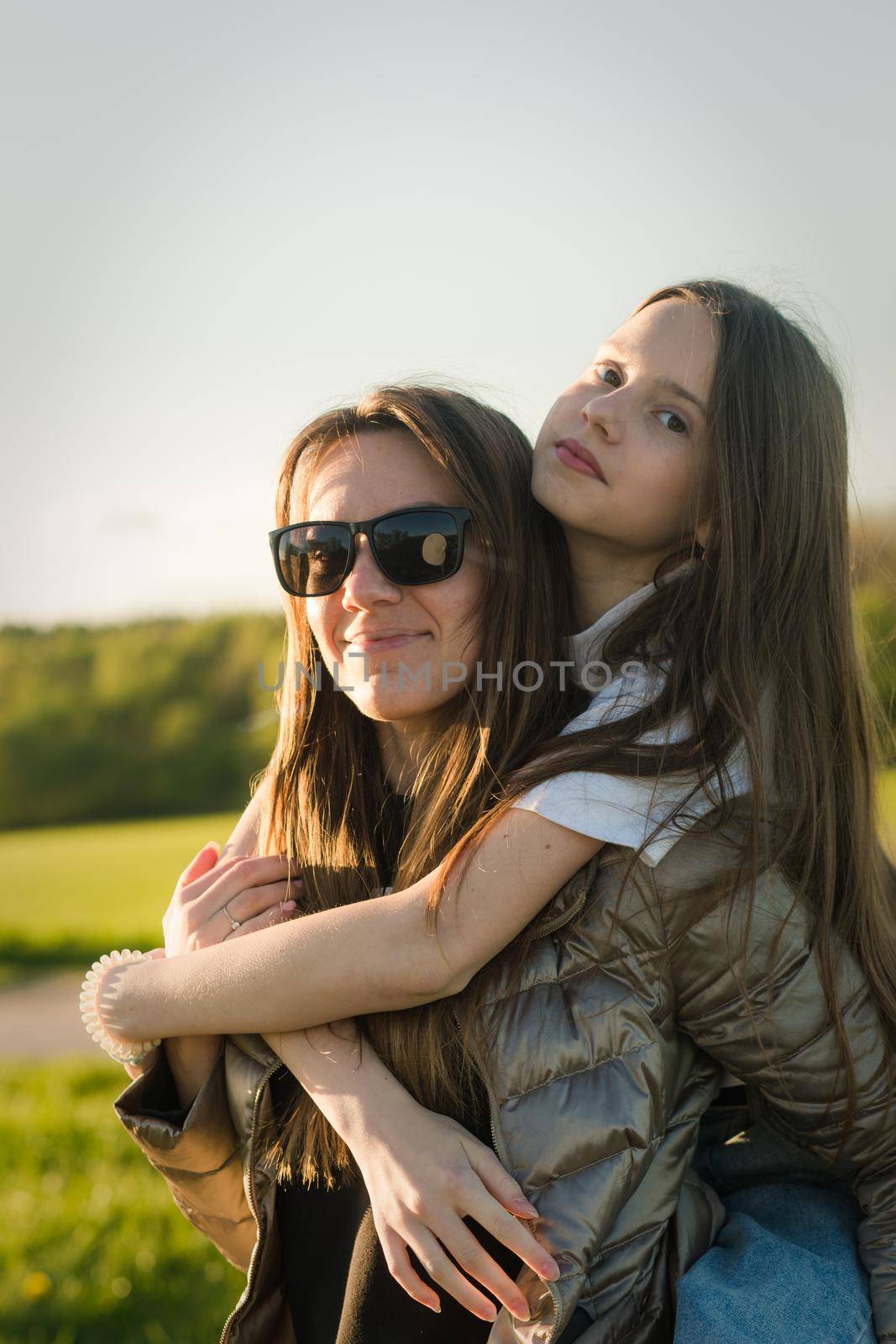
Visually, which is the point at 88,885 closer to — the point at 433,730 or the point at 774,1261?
the point at 433,730

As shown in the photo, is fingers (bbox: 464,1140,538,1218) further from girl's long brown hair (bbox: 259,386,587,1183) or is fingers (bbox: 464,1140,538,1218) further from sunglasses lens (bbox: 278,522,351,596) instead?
sunglasses lens (bbox: 278,522,351,596)

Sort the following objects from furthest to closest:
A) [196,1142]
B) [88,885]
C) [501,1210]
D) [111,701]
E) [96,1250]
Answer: [111,701]
[88,885]
[96,1250]
[196,1142]
[501,1210]

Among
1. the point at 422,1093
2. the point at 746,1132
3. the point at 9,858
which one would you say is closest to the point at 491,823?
the point at 422,1093

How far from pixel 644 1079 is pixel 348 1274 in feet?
2.21

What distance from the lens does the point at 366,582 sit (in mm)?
2262

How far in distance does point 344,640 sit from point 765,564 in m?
0.85

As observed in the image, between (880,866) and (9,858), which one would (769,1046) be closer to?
(880,866)

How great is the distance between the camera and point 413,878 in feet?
6.93

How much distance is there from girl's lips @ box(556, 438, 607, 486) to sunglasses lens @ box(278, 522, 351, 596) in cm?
46

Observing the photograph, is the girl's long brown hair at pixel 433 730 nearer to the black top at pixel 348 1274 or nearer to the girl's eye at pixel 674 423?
the black top at pixel 348 1274

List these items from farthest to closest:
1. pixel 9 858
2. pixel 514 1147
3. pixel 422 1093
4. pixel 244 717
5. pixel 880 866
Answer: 1. pixel 244 717
2. pixel 9 858
3. pixel 880 866
4. pixel 422 1093
5. pixel 514 1147

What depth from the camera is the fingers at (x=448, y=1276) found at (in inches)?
73.0

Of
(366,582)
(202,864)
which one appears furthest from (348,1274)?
(366,582)

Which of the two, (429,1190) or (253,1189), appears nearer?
(429,1190)
